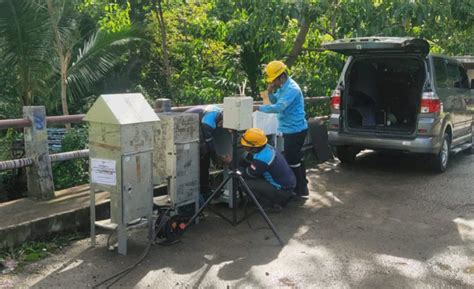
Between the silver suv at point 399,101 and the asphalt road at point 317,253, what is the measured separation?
1231 mm

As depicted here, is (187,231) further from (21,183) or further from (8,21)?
(8,21)

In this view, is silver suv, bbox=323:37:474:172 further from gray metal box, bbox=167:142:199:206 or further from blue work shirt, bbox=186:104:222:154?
gray metal box, bbox=167:142:199:206

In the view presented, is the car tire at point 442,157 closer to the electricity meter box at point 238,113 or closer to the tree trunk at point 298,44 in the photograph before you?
the tree trunk at point 298,44

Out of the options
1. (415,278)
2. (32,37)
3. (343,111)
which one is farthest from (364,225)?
(32,37)

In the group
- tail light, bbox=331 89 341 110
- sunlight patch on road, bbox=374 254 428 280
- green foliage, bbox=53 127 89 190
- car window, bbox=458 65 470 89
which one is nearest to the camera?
sunlight patch on road, bbox=374 254 428 280

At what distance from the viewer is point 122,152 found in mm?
4336

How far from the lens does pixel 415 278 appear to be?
4160mm

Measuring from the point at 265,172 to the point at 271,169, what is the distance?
0.09 m

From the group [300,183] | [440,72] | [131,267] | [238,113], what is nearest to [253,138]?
[238,113]

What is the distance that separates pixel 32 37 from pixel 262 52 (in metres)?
4.49

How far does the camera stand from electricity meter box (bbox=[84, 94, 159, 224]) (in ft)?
14.3

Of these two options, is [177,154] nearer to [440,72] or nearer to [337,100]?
[337,100]

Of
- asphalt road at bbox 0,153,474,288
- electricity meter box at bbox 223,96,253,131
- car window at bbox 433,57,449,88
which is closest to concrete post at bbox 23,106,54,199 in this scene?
asphalt road at bbox 0,153,474,288

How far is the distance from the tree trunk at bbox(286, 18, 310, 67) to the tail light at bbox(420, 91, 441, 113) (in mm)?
3740
